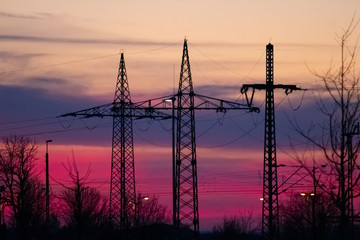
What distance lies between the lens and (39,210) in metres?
87.6

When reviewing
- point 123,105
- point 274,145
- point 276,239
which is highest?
point 123,105

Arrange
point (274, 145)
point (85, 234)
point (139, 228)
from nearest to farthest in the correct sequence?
point (274, 145) → point (85, 234) → point (139, 228)

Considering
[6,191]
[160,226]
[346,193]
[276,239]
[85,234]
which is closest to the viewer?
[346,193]

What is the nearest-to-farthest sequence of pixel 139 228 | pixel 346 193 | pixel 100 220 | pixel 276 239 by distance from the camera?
pixel 346 193 < pixel 276 239 < pixel 100 220 < pixel 139 228

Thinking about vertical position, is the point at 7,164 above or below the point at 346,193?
above

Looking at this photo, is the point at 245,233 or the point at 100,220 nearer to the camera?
the point at 100,220

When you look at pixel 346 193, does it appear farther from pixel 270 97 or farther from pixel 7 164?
pixel 7 164

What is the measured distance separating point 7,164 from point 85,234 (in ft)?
43.1

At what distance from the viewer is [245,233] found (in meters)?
97.6

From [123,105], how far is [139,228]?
17.7 metres

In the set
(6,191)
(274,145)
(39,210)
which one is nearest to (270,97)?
(274,145)

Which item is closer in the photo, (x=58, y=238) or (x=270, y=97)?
(x=270, y=97)

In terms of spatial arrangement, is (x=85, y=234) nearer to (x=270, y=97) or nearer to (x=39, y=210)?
(x=39, y=210)

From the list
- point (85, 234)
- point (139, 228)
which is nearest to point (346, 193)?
point (85, 234)
